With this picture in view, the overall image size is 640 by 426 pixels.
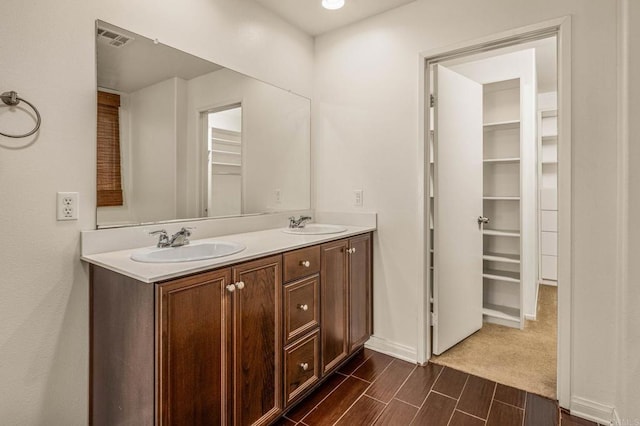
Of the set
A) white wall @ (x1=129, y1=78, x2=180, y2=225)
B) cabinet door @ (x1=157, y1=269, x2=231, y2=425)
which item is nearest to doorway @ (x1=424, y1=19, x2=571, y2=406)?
cabinet door @ (x1=157, y1=269, x2=231, y2=425)

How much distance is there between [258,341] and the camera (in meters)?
1.52

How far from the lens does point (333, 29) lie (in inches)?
104

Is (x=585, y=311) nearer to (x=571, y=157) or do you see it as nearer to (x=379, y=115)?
(x=571, y=157)

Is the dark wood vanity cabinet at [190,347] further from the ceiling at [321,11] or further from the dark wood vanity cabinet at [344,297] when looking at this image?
the ceiling at [321,11]

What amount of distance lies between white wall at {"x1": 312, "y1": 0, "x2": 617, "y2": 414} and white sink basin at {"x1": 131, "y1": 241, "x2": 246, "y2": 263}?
3.72 feet

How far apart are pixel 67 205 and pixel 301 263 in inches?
42.6

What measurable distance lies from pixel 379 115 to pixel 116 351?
207cm

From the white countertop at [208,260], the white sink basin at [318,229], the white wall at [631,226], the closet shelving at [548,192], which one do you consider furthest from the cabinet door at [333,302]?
the closet shelving at [548,192]

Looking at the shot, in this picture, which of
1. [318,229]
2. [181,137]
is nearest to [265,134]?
[181,137]

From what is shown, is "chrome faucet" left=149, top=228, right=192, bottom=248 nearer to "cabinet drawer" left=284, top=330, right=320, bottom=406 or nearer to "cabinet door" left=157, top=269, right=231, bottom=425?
"cabinet door" left=157, top=269, right=231, bottom=425

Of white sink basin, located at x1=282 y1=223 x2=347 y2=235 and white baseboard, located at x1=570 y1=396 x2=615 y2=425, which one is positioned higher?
white sink basin, located at x1=282 y1=223 x2=347 y2=235

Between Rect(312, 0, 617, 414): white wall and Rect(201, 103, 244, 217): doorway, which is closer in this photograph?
Rect(312, 0, 617, 414): white wall

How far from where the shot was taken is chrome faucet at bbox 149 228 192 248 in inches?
64.4

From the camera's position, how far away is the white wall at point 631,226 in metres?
1.39
